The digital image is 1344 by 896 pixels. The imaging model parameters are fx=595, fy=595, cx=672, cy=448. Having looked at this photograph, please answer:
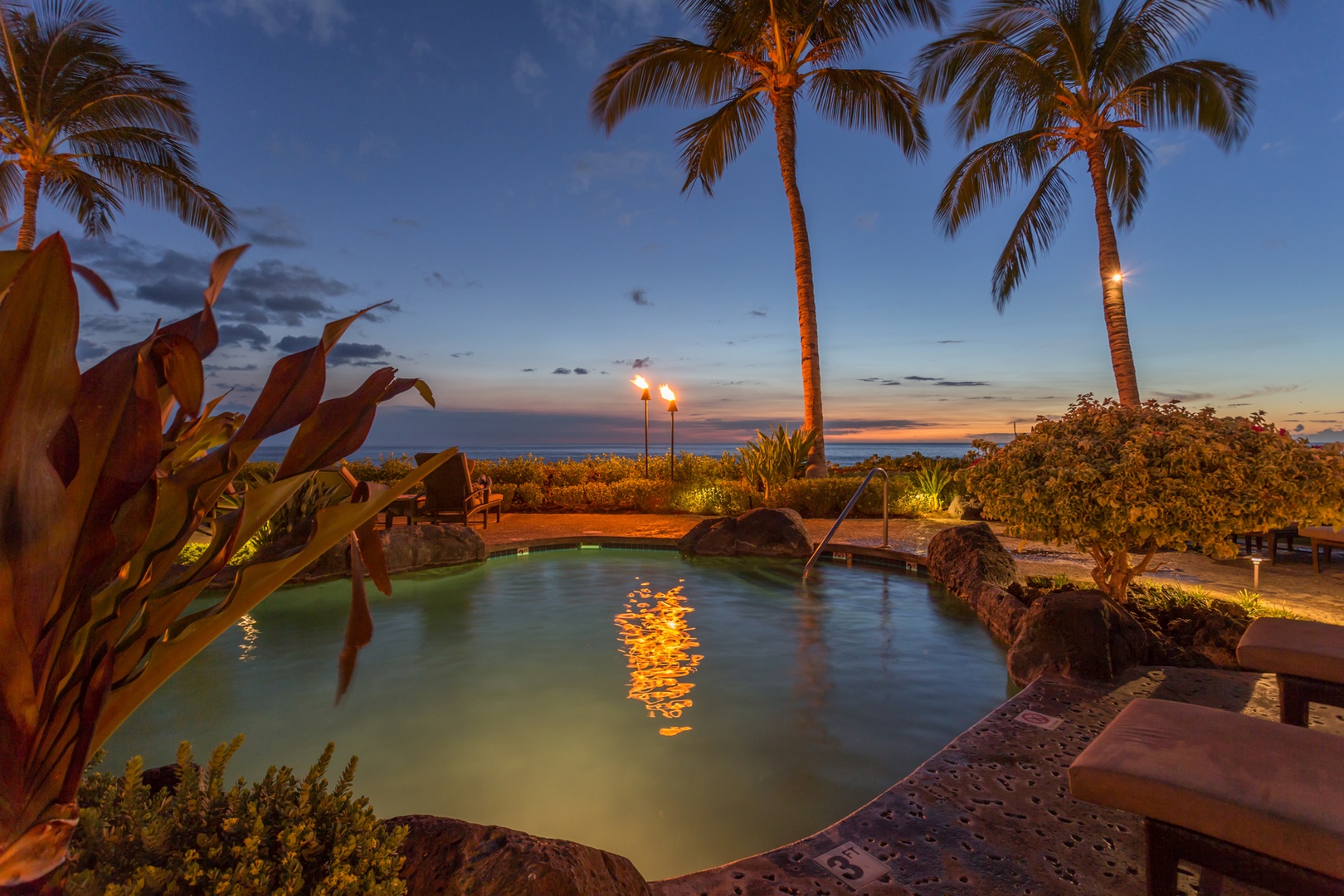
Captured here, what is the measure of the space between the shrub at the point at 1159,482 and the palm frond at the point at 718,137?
9.91m

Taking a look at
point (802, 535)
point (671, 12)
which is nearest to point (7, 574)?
point (802, 535)

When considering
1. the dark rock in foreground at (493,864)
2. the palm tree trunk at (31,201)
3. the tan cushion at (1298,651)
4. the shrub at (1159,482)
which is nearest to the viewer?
the dark rock in foreground at (493,864)

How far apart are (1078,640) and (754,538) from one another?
465 centimetres

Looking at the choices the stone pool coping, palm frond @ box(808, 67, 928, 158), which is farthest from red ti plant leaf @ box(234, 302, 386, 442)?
palm frond @ box(808, 67, 928, 158)

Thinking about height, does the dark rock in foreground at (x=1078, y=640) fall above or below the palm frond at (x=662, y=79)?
below

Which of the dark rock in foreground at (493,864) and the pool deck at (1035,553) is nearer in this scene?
the dark rock in foreground at (493,864)

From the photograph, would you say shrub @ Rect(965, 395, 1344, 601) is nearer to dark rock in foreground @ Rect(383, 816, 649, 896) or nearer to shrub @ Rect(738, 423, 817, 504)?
dark rock in foreground @ Rect(383, 816, 649, 896)

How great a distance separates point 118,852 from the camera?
1031 millimetres

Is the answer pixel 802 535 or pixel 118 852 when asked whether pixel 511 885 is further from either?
pixel 802 535

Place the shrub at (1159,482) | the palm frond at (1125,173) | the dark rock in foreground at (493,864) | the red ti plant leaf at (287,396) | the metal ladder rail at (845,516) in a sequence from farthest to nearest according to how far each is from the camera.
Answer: the palm frond at (1125,173)
the metal ladder rail at (845,516)
the shrub at (1159,482)
the dark rock in foreground at (493,864)
the red ti plant leaf at (287,396)

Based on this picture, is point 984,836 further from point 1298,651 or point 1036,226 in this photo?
point 1036,226

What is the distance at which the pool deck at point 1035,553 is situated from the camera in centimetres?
521

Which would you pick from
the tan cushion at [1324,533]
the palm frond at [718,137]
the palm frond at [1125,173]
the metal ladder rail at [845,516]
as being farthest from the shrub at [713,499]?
the palm frond at [1125,173]

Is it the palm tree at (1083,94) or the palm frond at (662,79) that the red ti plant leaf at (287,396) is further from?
the palm tree at (1083,94)
